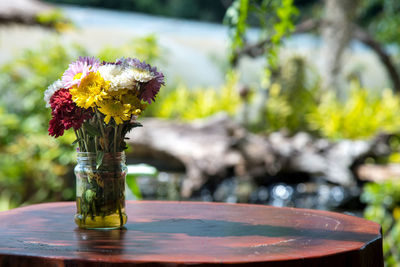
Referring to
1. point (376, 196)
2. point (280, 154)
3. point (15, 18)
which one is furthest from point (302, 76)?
point (15, 18)

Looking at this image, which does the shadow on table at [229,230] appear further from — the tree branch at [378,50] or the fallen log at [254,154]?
the tree branch at [378,50]

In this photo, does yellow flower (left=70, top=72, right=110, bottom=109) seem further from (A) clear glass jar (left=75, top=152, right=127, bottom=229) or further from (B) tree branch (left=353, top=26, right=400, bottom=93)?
(B) tree branch (left=353, top=26, right=400, bottom=93)

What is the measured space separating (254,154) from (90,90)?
3.59 m

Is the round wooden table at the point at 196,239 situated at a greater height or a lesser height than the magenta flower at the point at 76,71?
lesser

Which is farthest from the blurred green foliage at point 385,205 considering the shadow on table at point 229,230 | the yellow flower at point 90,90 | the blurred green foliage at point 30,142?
the blurred green foliage at point 30,142

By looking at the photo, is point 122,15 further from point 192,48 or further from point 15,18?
point 15,18

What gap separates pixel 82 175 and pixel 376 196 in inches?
96.8

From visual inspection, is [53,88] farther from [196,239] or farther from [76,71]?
[196,239]

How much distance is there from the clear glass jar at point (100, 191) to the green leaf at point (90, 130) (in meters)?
0.05

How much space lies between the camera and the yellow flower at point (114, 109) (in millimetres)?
1272

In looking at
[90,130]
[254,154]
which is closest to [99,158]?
[90,130]

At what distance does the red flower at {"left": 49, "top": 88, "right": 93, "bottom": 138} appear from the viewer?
1.29 m

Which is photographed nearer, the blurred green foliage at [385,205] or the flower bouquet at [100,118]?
the flower bouquet at [100,118]

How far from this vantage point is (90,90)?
1.28m
